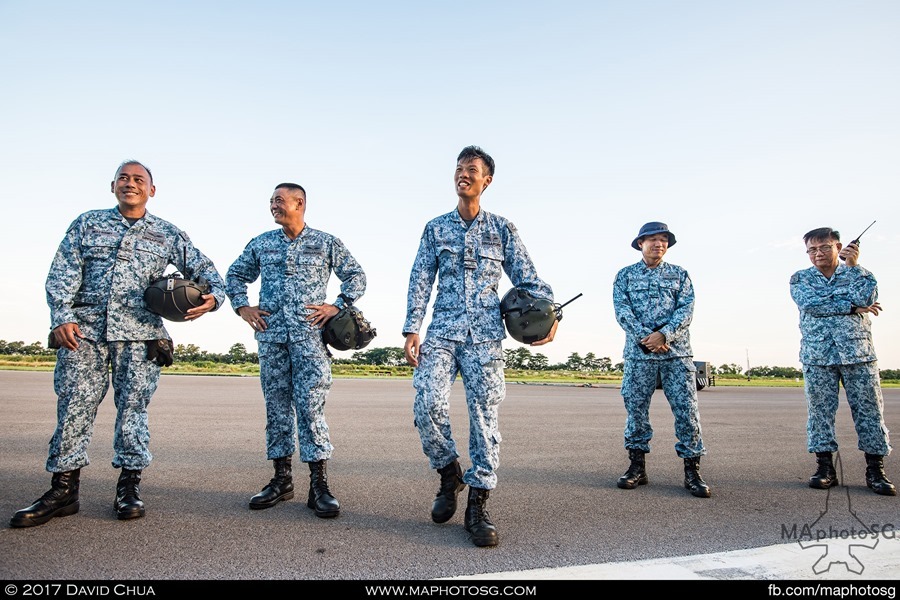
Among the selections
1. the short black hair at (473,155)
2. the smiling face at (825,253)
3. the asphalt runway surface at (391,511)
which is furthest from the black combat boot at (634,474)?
the short black hair at (473,155)

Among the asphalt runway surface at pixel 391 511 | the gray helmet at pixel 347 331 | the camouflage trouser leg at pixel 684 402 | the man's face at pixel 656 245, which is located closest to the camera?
the asphalt runway surface at pixel 391 511

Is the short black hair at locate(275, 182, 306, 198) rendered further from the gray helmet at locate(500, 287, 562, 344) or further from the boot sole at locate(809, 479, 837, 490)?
the boot sole at locate(809, 479, 837, 490)

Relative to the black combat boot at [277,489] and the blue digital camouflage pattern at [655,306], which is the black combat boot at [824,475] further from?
the black combat boot at [277,489]

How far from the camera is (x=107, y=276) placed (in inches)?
151

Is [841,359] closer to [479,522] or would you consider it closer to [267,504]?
[479,522]

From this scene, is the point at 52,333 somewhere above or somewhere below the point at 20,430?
above

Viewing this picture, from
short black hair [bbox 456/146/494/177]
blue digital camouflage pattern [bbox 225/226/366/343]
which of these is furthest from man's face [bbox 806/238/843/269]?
blue digital camouflage pattern [bbox 225/226/366/343]

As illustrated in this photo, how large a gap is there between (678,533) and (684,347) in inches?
81.3

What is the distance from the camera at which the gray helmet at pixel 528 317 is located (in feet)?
12.2

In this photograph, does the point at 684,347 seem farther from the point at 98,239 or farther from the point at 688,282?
the point at 98,239

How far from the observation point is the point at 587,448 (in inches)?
272

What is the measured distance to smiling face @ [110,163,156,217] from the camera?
396cm

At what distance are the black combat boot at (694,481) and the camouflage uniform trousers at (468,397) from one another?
197 cm
